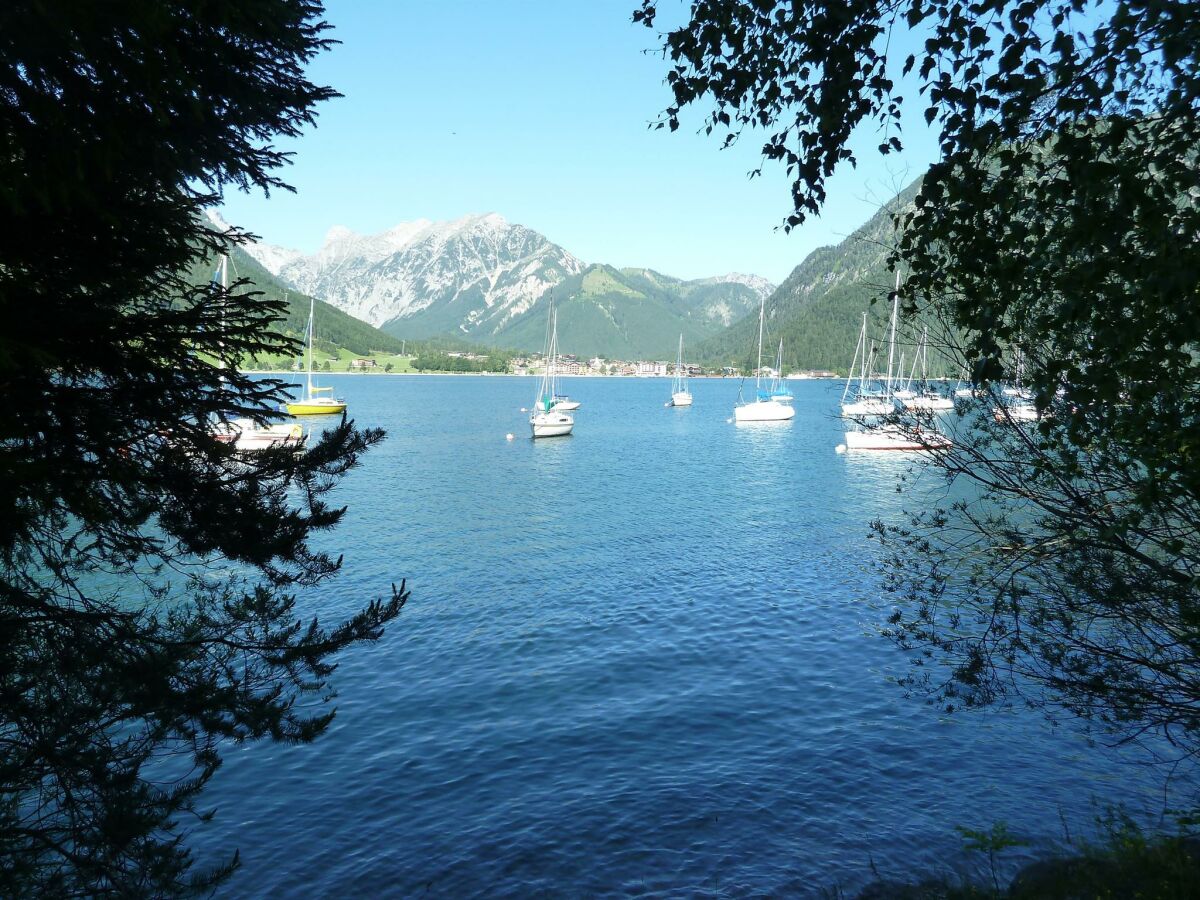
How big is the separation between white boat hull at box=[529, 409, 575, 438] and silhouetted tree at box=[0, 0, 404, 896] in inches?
3082

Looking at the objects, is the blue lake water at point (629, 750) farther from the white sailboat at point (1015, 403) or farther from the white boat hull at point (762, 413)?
the white boat hull at point (762, 413)

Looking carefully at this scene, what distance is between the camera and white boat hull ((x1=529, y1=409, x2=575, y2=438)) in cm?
8731

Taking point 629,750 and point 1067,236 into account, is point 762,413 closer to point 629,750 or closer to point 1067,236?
point 629,750

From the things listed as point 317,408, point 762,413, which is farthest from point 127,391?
point 762,413

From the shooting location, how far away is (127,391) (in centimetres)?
724

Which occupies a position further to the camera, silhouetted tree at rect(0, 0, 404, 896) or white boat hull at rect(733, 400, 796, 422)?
white boat hull at rect(733, 400, 796, 422)

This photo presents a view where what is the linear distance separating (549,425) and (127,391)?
80.8 metres

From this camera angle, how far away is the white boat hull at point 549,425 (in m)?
87.3

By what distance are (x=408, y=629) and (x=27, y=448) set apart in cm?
1931

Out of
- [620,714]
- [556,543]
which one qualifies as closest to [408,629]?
[620,714]

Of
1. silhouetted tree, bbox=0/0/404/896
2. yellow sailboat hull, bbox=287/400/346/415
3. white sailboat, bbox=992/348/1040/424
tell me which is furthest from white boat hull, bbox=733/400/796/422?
silhouetted tree, bbox=0/0/404/896

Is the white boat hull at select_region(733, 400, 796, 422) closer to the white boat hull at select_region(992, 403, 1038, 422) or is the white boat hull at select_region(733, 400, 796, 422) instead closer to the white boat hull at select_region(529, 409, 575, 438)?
the white boat hull at select_region(529, 409, 575, 438)

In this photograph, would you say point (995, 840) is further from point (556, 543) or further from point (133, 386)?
point (556, 543)

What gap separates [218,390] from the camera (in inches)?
308
